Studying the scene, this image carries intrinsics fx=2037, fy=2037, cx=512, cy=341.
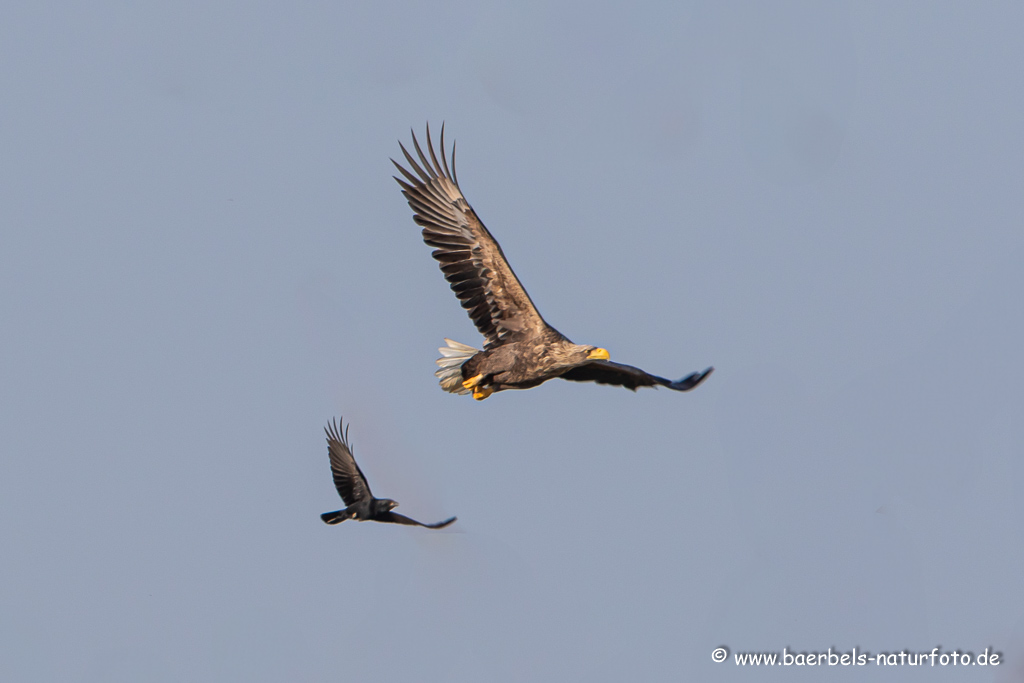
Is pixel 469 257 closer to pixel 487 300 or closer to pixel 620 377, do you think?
pixel 487 300

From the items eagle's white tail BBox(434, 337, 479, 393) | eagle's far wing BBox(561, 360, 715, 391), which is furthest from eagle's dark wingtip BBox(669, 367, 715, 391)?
eagle's white tail BBox(434, 337, 479, 393)

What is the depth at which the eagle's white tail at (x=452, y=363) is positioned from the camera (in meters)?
26.6

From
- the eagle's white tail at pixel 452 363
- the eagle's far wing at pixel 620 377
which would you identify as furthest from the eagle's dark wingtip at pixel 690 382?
the eagle's white tail at pixel 452 363

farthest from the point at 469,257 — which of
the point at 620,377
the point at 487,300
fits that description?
the point at 620,377

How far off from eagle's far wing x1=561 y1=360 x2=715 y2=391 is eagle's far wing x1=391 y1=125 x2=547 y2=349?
110cm

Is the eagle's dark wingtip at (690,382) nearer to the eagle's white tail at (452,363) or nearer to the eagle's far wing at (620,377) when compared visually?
the eagle's far wing at (620,377)

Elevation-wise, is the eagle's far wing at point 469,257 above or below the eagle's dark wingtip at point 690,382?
above

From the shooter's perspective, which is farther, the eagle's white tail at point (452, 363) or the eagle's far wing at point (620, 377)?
the eagle's white tail at point (452, 363)

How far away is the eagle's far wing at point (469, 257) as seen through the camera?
25484 mm

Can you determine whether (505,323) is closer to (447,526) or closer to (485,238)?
(485,238)

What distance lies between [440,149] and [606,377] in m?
3.80

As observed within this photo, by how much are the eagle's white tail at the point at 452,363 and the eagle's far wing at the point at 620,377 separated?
1334 millimetres

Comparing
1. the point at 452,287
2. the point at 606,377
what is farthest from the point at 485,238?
the point at 606,377

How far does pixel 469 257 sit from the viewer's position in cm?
2567
